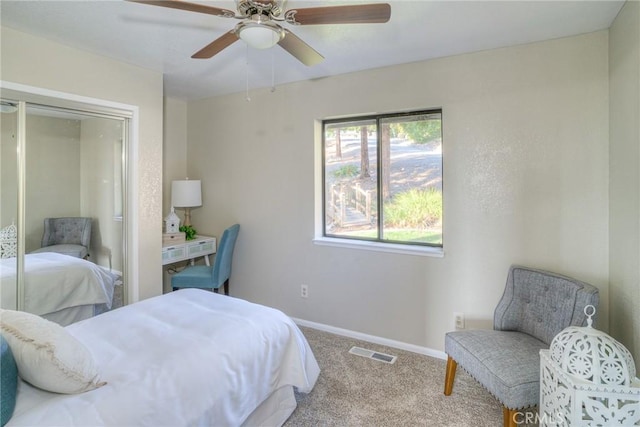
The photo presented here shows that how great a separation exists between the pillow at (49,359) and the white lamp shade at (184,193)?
254cm

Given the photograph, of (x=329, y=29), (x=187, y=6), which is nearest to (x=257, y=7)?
(x=187, y=6)

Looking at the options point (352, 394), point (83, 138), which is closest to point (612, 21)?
point (352, 394)

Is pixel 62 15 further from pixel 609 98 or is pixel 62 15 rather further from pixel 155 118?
pixel 609 98

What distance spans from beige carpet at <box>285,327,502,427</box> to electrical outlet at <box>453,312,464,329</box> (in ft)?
1.05

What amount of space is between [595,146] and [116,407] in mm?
2974

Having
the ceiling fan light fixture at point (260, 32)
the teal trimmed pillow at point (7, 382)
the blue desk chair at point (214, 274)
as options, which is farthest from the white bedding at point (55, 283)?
the ceiling fan light fixture at point (260, 32)

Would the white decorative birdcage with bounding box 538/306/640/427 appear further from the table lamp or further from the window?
the table lamp

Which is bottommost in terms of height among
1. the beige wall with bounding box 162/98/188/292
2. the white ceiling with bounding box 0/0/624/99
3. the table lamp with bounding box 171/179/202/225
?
the table lamp with bounding box 171/179/202/225

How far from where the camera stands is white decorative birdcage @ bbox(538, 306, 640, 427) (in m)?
1.40

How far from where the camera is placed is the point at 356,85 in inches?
118

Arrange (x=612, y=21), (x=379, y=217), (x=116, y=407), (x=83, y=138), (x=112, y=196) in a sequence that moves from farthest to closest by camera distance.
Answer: (x=379, y=217) → (x=112, y=196) → (x=83, y=138) → (x=612, y=21) → (x=116, y=407)

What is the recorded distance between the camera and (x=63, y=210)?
2652 mm

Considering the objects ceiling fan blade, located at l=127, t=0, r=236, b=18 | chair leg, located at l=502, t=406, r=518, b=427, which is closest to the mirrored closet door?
ceiling fan blade, located at l=127, t=0, r=236, b=18

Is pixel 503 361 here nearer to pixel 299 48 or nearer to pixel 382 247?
pixel 382 247
